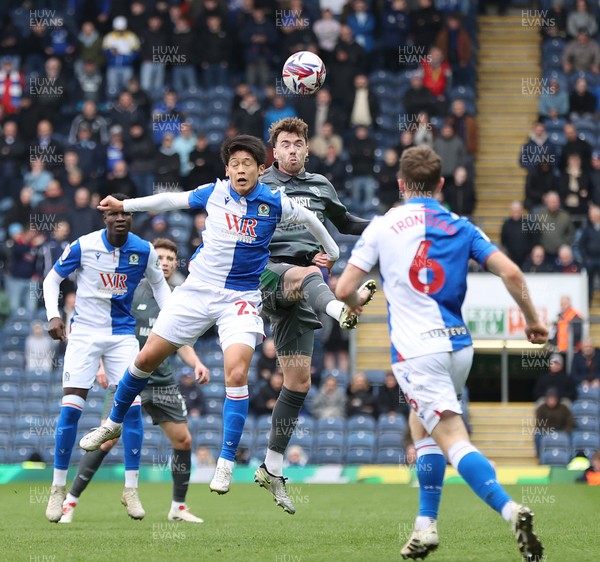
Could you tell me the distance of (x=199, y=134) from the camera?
75.7 ft

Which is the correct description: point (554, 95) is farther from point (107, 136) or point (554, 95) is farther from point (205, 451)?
point (205, 451)

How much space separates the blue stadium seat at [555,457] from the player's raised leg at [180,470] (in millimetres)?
8094

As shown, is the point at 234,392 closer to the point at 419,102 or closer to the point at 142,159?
the point at 142,159

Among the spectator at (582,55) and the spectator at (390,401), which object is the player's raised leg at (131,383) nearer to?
the spectator at (390,401)

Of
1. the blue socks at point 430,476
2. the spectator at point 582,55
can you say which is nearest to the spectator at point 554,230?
the spectator at point 582,55

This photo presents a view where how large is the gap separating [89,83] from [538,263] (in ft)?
32.0

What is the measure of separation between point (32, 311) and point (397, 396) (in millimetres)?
6473

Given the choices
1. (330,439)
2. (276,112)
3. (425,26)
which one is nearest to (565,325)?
(330,439)

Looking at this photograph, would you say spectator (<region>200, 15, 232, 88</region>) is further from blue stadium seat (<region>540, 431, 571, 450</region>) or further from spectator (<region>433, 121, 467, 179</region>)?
blue stadium seat (<region>540, 431, 571, 450</region>)

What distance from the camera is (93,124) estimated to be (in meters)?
23.4

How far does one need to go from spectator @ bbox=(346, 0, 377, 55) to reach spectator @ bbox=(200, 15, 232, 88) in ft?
8.07

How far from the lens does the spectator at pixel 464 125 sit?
74.7 ft

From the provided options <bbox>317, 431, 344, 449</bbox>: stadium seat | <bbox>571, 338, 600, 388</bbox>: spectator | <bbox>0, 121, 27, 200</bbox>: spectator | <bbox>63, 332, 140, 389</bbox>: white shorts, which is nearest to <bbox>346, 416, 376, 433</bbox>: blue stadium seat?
<bbox>317, 431, 344, 449</bbox>: stadium seat

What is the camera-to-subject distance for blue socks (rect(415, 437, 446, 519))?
8.28 m
